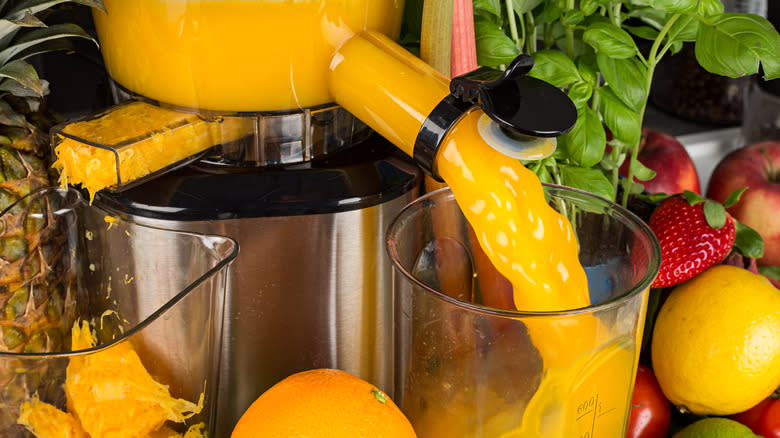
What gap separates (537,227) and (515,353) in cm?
8

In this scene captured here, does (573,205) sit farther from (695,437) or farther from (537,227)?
(695,437)

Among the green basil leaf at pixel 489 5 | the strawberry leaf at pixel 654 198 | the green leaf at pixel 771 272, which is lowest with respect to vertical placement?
the green leaf at pixel 771 272

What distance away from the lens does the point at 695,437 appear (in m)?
0.58

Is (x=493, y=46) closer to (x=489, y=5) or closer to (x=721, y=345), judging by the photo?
(x=489, y=5)

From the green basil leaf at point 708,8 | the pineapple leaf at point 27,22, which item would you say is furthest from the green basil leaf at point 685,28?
the pineapple leaf at point 27,22

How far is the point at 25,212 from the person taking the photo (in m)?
0.53

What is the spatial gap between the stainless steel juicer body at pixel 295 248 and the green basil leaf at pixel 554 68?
121mm

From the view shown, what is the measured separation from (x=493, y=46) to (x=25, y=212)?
0.35 m

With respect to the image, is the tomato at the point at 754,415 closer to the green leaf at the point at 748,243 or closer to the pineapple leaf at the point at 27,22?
the green leaf at the point at 748,243

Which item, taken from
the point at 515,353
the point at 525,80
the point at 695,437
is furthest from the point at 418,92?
the point at 695,437

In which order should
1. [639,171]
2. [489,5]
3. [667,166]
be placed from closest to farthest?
[489,5]
[639,171]
[667,166]

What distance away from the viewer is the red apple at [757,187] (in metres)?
0.86

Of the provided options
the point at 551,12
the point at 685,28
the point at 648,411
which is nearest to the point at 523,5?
the point at 551,12

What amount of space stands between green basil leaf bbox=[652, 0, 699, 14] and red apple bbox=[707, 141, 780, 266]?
15.7 inches
